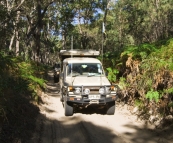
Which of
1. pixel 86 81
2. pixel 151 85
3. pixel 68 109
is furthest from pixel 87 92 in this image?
pixel 151 85

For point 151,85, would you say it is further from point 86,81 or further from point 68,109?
point 68,109

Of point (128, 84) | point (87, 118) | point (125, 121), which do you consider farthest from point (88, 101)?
point (128, 84)

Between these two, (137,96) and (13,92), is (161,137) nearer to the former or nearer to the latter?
(137,96)

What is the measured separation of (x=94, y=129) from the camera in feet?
22.9

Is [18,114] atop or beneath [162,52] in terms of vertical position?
beneath

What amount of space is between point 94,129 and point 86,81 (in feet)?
6.18

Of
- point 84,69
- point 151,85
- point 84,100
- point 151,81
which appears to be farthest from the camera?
point 84,69

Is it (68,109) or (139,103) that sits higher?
(139,103)

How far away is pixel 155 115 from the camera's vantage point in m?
7.45

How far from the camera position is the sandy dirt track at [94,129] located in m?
6.21

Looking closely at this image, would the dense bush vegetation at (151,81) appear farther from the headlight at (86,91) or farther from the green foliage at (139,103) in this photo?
the headlight at (86,91)

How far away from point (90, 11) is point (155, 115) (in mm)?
25496

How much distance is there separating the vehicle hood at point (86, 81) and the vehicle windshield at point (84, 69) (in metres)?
0.41

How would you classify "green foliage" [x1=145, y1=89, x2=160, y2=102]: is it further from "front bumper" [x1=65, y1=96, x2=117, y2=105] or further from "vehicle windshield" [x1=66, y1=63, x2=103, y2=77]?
"vehicle windshield" [x1=66, y1=63, x2=103, y2=77]
